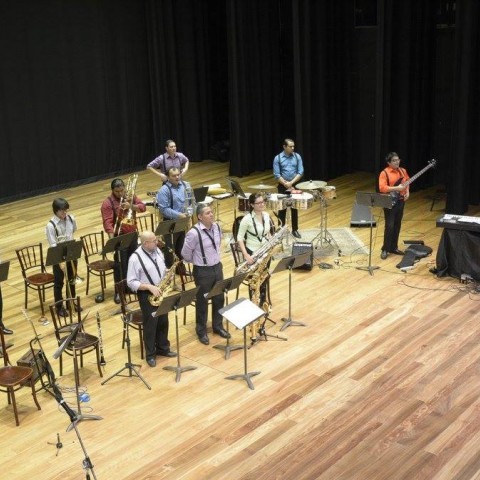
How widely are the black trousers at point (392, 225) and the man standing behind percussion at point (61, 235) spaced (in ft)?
13.9

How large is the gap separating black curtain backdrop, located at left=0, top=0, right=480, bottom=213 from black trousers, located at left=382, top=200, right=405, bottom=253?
216 cm

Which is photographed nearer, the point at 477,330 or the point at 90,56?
the point at 477,330

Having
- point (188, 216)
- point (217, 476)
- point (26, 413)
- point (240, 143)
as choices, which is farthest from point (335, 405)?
point (240, 143)

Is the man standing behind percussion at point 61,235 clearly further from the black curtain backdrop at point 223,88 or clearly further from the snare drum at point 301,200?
the black curtain backdrop at point 223,88

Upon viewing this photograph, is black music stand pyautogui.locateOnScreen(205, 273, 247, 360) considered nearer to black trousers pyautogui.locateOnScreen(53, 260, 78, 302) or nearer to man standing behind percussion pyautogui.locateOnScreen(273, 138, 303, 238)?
black trousers pyautogui.locateOnScreen(53, 260, 78, 302)

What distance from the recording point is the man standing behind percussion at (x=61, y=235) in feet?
28.3

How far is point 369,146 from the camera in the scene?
50.5ft

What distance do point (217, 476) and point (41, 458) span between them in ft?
4.88

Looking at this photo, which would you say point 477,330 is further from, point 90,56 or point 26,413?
point 90,56

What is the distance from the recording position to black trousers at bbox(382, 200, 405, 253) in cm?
1043

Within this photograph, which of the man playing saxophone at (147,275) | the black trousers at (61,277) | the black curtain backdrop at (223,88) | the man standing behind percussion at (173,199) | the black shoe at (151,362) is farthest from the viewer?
the black curtain backdrop at (223,88)

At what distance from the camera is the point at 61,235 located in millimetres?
8742

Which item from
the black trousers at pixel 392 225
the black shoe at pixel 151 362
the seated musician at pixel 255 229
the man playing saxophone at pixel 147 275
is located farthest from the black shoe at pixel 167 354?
the black trousers at pixel 392 225

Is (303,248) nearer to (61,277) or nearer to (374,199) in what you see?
(374,199)
